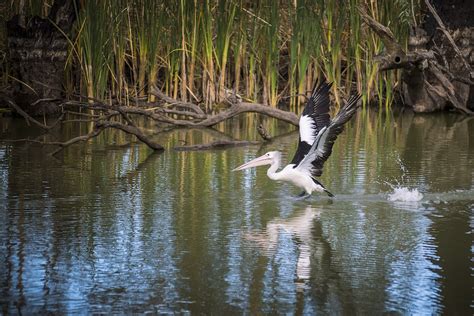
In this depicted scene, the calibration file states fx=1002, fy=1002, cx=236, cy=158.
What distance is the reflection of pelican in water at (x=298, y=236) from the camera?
557cm

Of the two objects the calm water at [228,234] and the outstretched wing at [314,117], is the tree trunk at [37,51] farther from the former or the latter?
the outstretched wing at [314,117]

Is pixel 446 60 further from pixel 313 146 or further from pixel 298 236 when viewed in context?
pixel 298 236

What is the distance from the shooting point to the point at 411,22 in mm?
13891

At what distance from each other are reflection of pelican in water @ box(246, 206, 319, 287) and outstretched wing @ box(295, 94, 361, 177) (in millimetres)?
636

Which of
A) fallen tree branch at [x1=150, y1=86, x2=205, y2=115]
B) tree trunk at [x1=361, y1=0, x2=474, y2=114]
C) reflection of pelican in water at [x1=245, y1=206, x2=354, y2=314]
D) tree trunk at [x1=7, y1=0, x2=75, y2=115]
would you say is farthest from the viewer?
tree trunk at [x1=361, y1=0, x2=474, y2=114]

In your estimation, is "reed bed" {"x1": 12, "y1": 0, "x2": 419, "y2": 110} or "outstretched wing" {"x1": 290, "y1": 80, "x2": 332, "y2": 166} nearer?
"outstretched wing" {"x1": 290, "y1": 80, "x2": 332, "y2": 166}

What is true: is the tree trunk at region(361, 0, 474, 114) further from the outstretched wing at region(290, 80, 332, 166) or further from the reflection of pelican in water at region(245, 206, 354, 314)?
the reflection of pelican in water at region(245, 206, 354, 314)

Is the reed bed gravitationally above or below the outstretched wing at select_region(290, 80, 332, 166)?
above

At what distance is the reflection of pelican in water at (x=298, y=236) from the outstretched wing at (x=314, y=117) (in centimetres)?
125

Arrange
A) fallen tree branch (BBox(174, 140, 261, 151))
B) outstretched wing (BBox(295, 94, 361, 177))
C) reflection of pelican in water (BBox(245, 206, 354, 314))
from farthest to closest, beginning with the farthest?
fallen tree branch (BBox(174, 140, 261, 151)), outstretched wing (BBox(295, 94, 361, 177)), reflection of pelican in water (BBox(245, 206, 354, 314))

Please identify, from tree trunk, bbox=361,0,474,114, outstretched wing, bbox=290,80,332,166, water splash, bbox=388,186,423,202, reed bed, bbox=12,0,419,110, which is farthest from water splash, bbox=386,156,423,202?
tree trunk, bbox=361,0,474,114

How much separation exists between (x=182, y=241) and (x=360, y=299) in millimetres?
1595

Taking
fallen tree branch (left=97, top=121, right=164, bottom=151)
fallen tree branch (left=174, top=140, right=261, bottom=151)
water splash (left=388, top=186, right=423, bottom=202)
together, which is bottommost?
water splash (left=388, top=186, right=423, bottom=202)

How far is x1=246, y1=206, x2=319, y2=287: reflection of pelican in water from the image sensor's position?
18.3 feet
